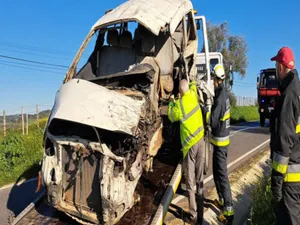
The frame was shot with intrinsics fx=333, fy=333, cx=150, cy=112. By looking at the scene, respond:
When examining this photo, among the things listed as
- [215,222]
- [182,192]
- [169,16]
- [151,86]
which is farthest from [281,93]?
[182,192]

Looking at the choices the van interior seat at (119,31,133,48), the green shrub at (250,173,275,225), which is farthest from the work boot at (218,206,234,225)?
the van interior seat at (119,31,133,48)

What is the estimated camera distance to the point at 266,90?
17.1 m

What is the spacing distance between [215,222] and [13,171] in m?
5.84

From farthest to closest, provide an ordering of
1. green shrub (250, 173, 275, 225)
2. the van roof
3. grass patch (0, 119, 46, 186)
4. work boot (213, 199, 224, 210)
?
grass patch (0, 119, 46, 186) → work boot (213, 199, 224, 210) → the van roof → green shrub (250, 173, 275, 225)

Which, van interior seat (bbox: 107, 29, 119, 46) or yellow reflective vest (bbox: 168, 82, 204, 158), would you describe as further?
van interior seat (bbox: 107, 29, 119, 46)

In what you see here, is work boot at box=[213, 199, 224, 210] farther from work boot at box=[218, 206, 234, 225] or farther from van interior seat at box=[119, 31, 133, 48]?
van interior seat at box=[119, 31, 133, 48]

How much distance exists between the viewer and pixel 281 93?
11.1 ft

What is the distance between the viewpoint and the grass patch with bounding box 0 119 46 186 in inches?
337

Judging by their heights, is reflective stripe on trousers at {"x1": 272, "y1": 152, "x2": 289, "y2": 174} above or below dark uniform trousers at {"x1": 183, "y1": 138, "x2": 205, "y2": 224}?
above

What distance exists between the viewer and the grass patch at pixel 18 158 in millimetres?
8562

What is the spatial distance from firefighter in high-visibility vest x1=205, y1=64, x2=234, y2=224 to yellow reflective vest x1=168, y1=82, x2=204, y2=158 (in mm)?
388

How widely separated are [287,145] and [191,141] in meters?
1.77

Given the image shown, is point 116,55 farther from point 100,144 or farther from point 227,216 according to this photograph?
point 227,216

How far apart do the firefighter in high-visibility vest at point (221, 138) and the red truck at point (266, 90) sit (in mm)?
12528
